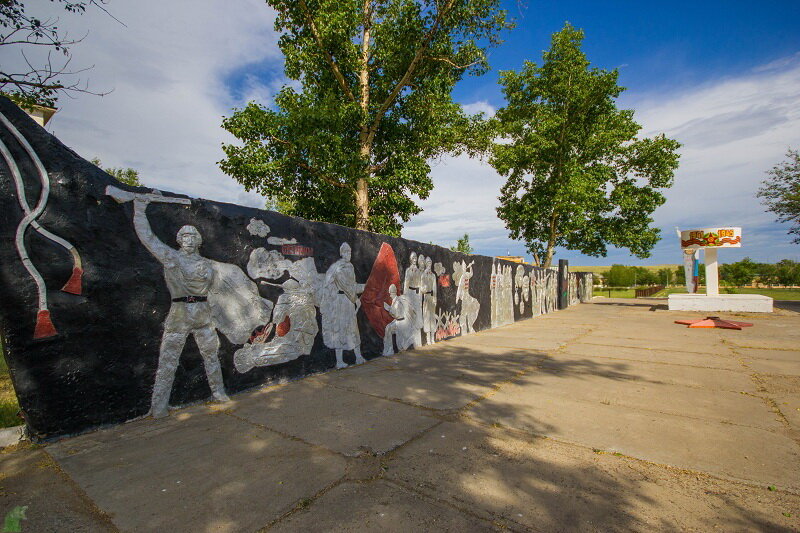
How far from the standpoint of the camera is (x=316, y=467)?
234 centimetres

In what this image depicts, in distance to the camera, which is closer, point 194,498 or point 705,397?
point 194,498

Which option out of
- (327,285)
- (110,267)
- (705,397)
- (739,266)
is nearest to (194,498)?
(110,267)

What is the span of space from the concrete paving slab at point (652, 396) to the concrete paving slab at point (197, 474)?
86.1 inches

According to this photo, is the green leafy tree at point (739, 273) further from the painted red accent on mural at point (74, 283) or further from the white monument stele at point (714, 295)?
the painted red accent on mural at point (74, 283)

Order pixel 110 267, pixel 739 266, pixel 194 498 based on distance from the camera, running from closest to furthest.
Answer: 1. pixel 194 498
2. pixel 110 267
3. pixel 739 266

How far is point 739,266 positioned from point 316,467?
286 feet

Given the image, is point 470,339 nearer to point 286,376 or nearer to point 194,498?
point 286,376

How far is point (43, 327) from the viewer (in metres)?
2.72

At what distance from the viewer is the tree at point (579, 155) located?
1964cm

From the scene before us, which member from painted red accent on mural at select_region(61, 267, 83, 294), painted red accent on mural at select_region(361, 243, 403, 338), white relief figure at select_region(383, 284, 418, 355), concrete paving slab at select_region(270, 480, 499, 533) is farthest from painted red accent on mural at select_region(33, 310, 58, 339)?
white relief figure at select_region(383, 284, 418, 355)

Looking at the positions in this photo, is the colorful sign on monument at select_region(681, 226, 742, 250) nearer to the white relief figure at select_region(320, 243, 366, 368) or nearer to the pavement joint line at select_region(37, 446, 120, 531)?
the white relief figure at select_region(320, 243, 366, 368)

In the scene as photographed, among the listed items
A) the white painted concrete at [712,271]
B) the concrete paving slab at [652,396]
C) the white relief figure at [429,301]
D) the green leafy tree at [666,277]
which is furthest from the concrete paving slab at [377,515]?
the green leafy tree at [666,277]

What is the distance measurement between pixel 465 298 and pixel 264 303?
5.84 m

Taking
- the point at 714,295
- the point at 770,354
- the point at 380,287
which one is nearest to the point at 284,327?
the point at 380,287
